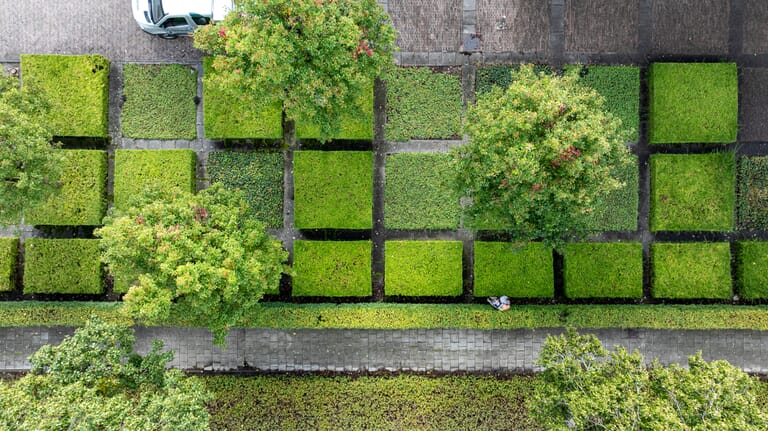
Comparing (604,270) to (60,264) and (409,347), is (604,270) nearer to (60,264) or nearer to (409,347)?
(409,347)

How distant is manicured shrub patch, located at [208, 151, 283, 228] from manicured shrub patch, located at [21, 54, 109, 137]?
4.67 meters

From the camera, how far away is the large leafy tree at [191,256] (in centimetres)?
1249

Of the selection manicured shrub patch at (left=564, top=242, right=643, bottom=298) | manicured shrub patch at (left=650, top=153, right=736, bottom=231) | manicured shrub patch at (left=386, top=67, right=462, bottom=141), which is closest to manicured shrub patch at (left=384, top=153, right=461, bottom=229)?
manicured shrub patch at (left=386, top=67, right=462, bottom=141)

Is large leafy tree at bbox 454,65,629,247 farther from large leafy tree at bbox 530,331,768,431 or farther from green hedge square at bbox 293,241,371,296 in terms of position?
green hedge square at bbox 293,241,371,296

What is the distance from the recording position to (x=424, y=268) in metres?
17.8

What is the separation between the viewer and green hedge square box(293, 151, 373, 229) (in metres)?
17.6

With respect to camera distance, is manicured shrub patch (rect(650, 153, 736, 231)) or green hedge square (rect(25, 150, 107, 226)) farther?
manicured shrub patch (rect(650, 153, 736, 231))

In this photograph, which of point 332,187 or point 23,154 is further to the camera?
point 332,187

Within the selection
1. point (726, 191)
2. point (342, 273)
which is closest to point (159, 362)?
point (342, 273)

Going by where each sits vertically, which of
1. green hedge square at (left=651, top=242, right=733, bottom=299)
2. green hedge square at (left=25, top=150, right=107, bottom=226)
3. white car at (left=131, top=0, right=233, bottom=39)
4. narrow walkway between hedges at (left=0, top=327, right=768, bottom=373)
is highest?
white car at (left=131, top=0, right=233, bottom=39)

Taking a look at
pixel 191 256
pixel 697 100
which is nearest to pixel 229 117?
pixel 191 256

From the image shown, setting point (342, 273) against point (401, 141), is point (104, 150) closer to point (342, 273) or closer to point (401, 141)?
point (342, 273)

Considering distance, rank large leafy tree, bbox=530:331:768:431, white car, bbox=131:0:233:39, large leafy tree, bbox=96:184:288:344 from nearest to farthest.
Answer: large leafy tree, bbox=530:331:768:431 < large leafy tree, bbox=96:184:288:344 < white car, bbox=131:0:233:39

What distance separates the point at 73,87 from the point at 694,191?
2418 cm
